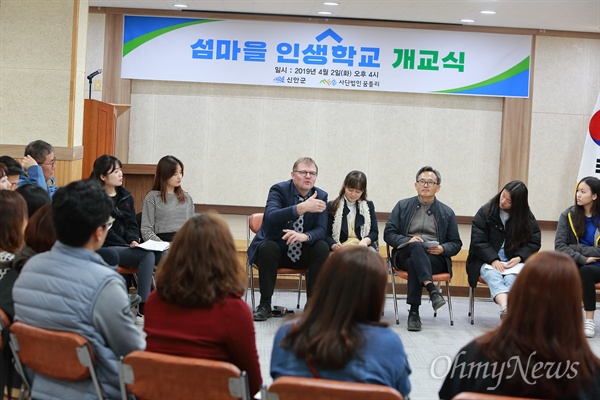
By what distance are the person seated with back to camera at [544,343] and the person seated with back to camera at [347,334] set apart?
0.99ft

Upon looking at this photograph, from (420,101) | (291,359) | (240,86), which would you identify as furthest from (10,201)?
(420,101)

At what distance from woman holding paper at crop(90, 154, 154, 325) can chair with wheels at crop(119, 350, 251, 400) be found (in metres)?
3.19

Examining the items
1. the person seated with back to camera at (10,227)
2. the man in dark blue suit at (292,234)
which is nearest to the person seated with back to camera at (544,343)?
the person seated with back to camera at (10,227)

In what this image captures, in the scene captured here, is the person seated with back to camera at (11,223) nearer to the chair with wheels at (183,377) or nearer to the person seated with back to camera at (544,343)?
the chair with wheels at (183,377)

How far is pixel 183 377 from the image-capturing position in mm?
2400

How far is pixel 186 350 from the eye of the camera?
261 centimetres

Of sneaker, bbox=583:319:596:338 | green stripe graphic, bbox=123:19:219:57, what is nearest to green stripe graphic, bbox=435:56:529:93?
green stripe graphic, bbox=123:19:219:57

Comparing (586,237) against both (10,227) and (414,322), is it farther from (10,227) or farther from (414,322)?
(10,227)

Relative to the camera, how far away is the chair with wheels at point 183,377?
238cm

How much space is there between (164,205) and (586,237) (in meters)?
3.37

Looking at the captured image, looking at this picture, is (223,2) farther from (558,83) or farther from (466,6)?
(558,83)

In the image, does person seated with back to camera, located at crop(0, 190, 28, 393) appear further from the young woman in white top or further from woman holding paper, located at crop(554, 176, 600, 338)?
woman holding paper, located at crop(554, 176, 600, 338)

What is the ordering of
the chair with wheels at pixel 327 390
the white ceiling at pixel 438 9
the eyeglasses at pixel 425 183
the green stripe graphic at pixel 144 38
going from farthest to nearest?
1. the green stripe graphic at pixel 144 38
2. the white ceiling at pixel 438 9
3. the eyeglasses at pixel 425 183
4. the chair with wheels at pixel 327 390

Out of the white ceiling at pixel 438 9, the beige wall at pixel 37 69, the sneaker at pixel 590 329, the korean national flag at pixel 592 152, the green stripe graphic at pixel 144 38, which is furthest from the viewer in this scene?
the green stripe graphic at pixel 144 38
